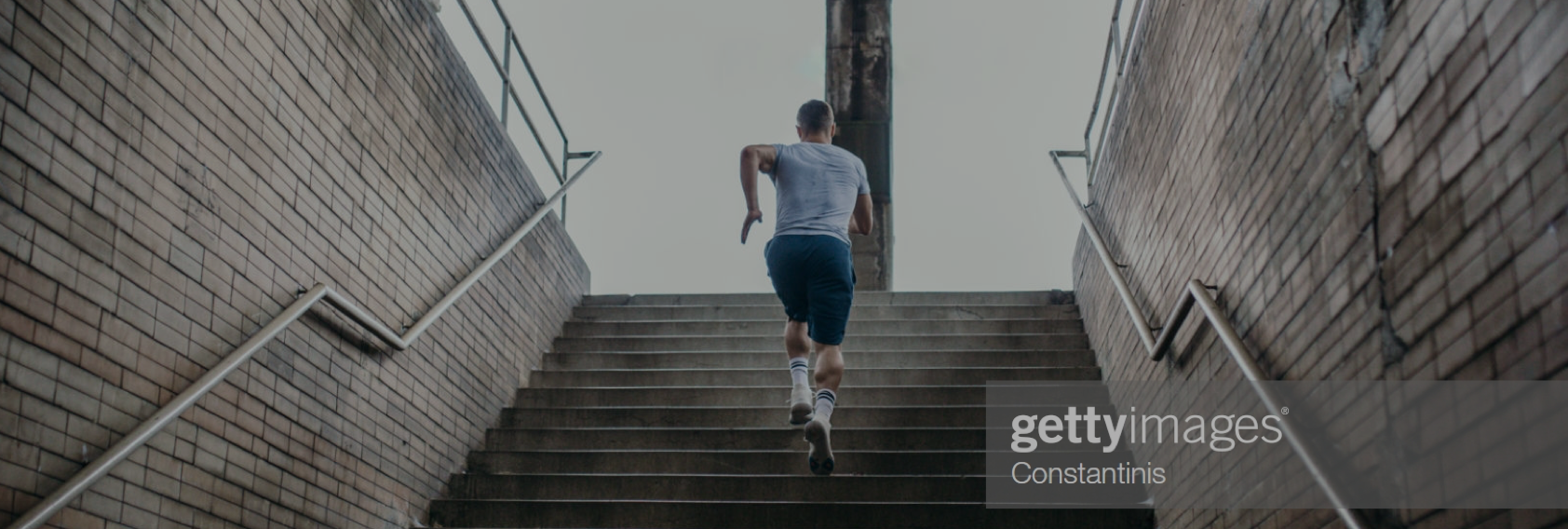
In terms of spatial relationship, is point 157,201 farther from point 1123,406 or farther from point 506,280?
point 1123,406

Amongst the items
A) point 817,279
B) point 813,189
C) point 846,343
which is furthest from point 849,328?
point 817,279

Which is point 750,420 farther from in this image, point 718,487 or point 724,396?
point 718,487

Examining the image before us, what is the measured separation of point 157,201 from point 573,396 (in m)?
3.47

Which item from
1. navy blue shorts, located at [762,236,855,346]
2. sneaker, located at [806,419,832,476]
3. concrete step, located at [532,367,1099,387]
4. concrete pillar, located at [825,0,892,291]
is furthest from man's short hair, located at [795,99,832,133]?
concrete pillar, located at [825,0,892,291]

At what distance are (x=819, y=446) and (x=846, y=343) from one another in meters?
3.43

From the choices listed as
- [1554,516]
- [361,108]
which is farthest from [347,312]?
[1554,516]

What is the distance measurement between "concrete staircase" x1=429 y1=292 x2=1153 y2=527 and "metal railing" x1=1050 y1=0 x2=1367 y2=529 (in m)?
0.79

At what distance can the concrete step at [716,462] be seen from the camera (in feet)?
20.5

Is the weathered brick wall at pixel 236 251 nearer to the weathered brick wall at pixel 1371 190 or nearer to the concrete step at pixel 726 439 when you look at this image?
the concrete step at pixel 726 439

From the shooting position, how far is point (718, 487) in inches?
241

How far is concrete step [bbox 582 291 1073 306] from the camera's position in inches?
353

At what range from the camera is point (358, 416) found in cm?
546

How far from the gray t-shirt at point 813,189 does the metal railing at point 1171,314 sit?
122cm

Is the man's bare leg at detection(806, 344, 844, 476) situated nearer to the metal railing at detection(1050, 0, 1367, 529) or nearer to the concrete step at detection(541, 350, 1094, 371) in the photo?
the metal railing at detection(1050, 0, 1367, 529)
